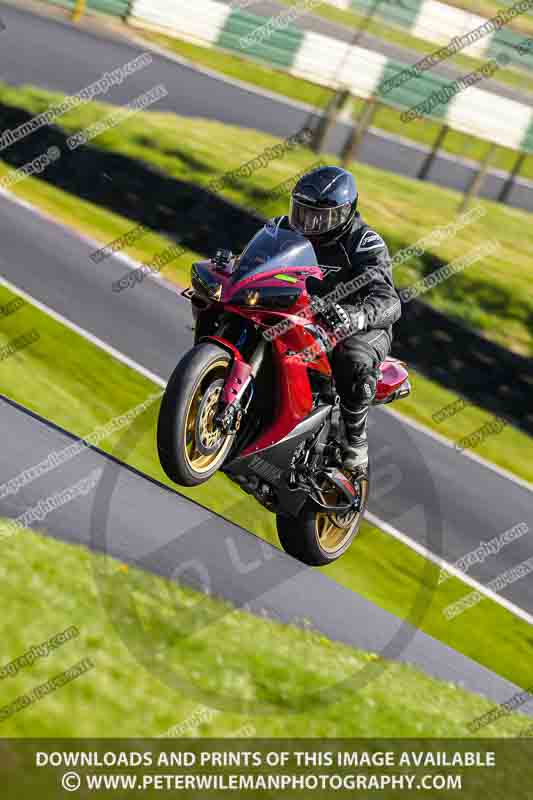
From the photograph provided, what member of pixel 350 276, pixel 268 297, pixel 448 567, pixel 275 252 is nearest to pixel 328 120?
pixel 448 567

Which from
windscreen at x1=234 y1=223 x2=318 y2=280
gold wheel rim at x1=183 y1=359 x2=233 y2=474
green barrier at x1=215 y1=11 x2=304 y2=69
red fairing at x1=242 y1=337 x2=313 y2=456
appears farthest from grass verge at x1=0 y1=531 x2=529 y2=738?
green barrier at x1=215 y1=11 x2=304 y2=69

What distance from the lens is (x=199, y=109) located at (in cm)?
2459

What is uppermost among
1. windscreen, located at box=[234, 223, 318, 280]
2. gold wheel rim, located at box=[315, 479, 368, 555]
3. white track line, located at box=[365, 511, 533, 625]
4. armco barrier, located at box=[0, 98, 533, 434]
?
windscreen, located at box=[234, 223, 318, 280]

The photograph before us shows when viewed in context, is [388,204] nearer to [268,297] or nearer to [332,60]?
[332,60]

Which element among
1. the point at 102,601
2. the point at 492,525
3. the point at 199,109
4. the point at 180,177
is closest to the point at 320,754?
the point at 102,601

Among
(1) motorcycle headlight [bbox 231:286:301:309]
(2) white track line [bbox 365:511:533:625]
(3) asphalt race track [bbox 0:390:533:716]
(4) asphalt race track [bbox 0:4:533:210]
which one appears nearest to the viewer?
(1) motorcycle headlight [bbox 231:286:301:309]

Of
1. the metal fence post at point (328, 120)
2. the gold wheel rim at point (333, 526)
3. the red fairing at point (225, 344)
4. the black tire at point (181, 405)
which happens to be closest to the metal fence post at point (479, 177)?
the metal fence post at point (328, 120)

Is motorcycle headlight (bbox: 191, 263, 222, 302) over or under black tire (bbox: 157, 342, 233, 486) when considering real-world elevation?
over

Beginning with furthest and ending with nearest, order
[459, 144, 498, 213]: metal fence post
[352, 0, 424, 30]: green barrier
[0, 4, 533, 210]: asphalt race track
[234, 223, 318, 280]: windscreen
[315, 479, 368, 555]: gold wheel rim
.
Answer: [352, 0, 424, 30]: green barrier, [0, 4, 533, 210]: asphalt race track, [459, 144, 498, 213]: metal fence post, [315, 479, 368, 555]: gold wheel rim, [234, 223, 318, 280]: windscreen

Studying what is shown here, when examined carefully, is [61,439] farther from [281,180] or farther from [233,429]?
[281,180]

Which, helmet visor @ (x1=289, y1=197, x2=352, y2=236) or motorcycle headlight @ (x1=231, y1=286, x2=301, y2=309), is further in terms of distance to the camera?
helmet visor @ (x1=289, y1=197, x2=352, y2=236)

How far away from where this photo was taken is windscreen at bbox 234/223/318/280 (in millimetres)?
6930

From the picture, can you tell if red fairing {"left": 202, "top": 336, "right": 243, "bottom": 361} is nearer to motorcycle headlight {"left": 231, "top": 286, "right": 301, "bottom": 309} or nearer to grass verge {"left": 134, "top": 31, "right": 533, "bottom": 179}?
motorcycle headlight {"left": 231, "top": 286, "right": 301, "bottom": 309}

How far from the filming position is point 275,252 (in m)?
6.98
